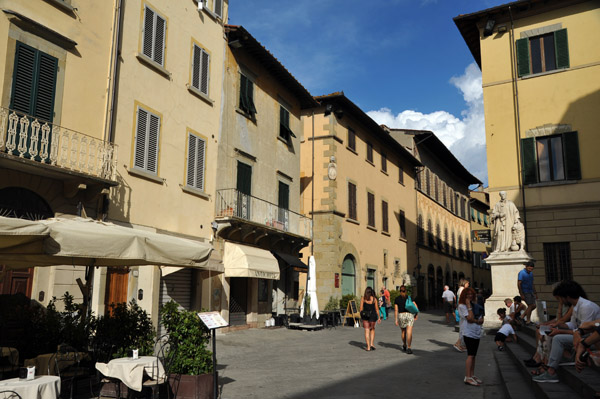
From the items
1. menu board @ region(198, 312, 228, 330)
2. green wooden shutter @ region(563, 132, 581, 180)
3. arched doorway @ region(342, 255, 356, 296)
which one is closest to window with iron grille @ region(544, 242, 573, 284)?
green wooden shutter @ region(563, 132, 581, 180)

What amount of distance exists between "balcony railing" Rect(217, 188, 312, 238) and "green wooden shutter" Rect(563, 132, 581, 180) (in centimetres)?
1069

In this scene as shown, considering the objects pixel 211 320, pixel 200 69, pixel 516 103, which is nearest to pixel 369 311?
pixel 211 320

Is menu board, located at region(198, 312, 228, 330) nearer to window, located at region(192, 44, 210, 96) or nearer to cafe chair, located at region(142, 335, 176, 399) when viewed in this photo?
cafe chair, located at region(142, 335, 176, 399)

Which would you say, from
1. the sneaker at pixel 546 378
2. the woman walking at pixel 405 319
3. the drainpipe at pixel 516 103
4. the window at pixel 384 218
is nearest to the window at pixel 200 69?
the woman walking at pixel 405 319

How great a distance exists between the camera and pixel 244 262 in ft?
54.8

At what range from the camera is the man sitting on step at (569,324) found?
639 centimetres

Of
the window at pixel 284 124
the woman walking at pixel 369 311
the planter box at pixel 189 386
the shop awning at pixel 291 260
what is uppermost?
the window at pixel 284 124

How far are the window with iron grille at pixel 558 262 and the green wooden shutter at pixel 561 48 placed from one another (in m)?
6.91

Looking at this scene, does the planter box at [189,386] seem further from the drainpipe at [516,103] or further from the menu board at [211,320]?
the drainpipe at [516,103]

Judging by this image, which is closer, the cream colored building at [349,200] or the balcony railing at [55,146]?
the balcony railing at [55,146]

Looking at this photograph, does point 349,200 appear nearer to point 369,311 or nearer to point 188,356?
point 369,311

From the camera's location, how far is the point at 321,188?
974 inches

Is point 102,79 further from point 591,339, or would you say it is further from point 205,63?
point 591,339

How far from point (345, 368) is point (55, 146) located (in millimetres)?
7606
